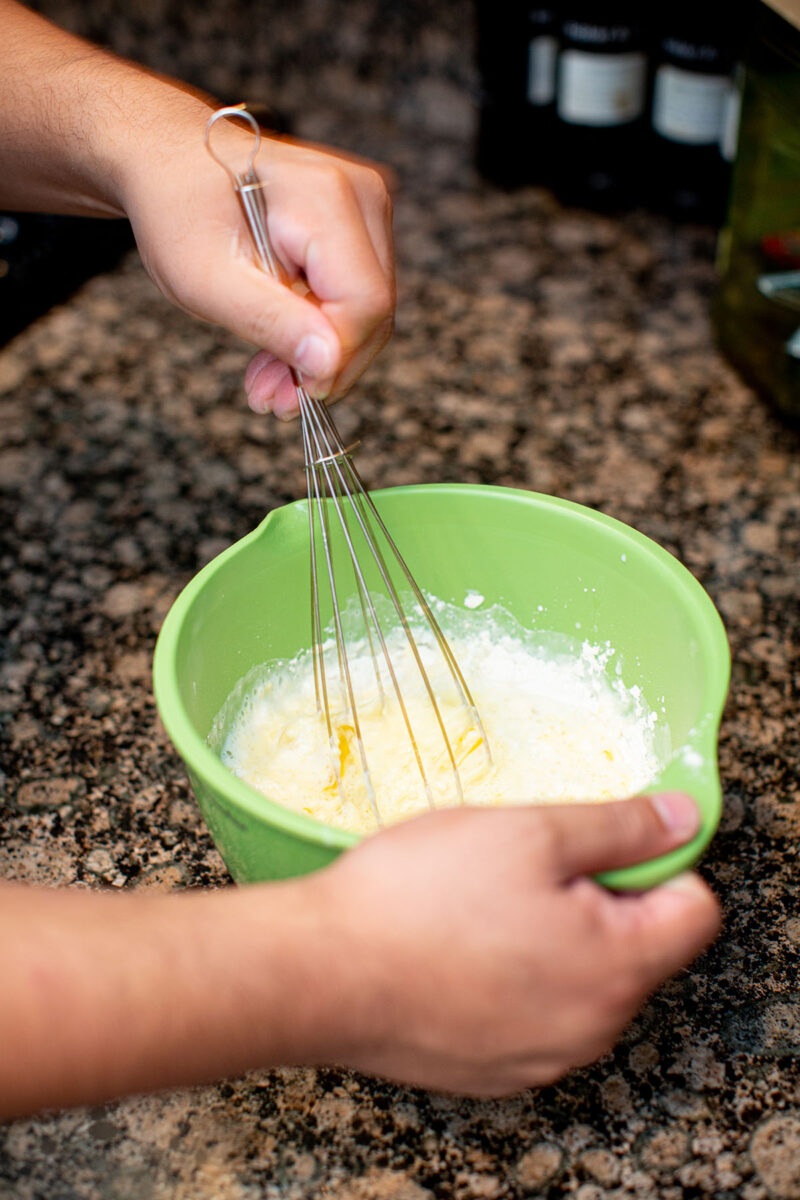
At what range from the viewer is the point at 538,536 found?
0.56 m

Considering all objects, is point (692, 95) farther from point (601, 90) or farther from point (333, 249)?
point (333, 249)

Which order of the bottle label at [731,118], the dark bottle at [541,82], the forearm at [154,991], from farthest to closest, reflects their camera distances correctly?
1. the dark bottle at [541,82]
2. the bottle label at [731,118]
3. the forearm at [154,991]

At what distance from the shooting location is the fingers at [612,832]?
1.20 ft

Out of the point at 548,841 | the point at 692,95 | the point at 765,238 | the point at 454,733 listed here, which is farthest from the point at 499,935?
the point at 692,95

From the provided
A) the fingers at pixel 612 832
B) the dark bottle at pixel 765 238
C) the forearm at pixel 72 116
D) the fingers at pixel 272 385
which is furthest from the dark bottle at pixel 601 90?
the fingers at pixel 612 832

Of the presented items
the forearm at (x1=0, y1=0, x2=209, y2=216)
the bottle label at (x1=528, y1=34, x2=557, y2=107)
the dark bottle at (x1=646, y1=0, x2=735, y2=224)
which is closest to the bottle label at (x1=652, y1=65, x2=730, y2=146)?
the dark bottle at (x1=646, y1=0, x2=735, y2=224)

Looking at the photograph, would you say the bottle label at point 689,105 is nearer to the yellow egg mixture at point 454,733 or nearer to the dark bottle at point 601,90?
the dark bottle at point 601,90

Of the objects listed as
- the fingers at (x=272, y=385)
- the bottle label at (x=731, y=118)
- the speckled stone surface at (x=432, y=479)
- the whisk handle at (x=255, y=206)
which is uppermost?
the whisk handle at (x=255, y=206)

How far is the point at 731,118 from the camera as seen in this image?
0.96 meters

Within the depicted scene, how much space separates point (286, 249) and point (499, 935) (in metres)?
0.35

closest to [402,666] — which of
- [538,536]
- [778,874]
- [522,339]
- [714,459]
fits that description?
[538,536]

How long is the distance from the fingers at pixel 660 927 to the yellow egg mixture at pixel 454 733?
0.51 feet

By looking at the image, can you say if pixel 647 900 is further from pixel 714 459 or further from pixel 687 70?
pixel 687 70

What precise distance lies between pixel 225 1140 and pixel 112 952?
151 millimetres
